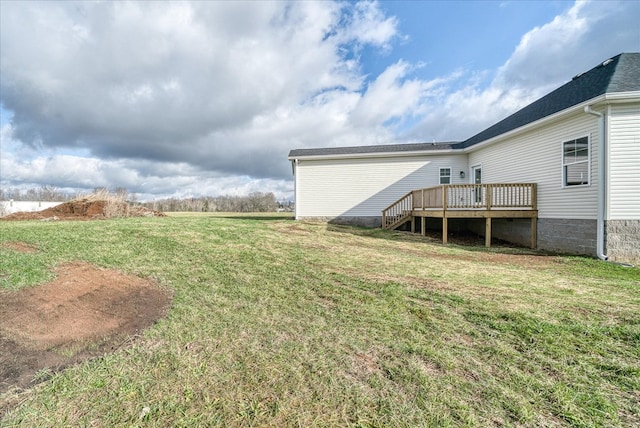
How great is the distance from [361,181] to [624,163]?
32.1 feet

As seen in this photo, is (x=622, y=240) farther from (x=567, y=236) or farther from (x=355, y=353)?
(x=355, y=353)

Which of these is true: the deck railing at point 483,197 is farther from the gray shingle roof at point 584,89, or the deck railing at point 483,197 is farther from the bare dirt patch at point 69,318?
the bare dirt patch at point 69,318

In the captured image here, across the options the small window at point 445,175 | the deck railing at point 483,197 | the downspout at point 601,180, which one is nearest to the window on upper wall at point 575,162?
the downspout at point 601,180

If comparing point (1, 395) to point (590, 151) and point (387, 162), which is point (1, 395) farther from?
point (387, 162)

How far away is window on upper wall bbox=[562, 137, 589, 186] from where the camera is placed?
8.48 m

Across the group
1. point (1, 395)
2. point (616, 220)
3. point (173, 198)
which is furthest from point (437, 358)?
point (173, 198)

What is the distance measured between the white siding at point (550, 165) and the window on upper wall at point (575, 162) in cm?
13

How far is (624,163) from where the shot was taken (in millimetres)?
7688

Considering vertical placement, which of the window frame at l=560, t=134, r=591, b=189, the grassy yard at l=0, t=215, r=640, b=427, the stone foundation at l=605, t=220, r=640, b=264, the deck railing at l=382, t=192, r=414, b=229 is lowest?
the grassy yard at l=0, t=215, r=640, b=427

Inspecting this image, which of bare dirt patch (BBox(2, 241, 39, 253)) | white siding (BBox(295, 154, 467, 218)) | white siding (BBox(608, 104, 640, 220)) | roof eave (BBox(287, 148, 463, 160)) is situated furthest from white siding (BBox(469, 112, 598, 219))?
bare dirt patch (BBox(2, 241, 39, 253))

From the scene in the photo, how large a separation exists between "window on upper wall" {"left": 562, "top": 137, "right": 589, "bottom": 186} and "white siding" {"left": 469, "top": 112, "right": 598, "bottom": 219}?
0.44ft

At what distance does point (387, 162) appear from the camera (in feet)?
49.9

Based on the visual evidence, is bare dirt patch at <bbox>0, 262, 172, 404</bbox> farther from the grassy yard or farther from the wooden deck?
the wooden deck

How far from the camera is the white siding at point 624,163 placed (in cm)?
763
